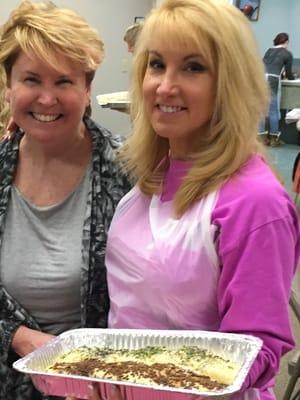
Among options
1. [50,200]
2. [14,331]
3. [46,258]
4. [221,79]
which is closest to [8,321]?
[14,331]

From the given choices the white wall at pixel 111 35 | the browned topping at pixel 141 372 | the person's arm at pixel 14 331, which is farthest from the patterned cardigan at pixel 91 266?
the white wall at pixel 111 35

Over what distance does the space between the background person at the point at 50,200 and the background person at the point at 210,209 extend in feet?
0.56

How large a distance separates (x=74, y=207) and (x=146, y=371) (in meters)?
0.56

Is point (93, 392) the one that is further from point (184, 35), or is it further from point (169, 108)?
point (184, 35)

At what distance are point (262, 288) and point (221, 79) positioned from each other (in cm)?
40

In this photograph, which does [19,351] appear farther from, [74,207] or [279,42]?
[279,42]

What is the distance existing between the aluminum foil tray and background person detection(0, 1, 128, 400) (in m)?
0.23

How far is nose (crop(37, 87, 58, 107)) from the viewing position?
4.39 ft

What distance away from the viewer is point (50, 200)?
57.4 inches

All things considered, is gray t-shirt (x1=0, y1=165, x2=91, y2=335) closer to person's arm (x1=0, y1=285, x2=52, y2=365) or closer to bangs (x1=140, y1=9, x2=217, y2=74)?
person's arm (x1=0, y1=285, x2=52, y2=365)

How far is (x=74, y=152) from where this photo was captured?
1.52m

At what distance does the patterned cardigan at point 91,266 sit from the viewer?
1.38 metres

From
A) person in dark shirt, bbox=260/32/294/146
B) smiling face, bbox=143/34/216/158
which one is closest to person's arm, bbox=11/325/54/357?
smiling face, bbox=143/34/216/158

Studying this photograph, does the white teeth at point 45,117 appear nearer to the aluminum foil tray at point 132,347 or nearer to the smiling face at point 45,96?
the smiling face at point 45,96
